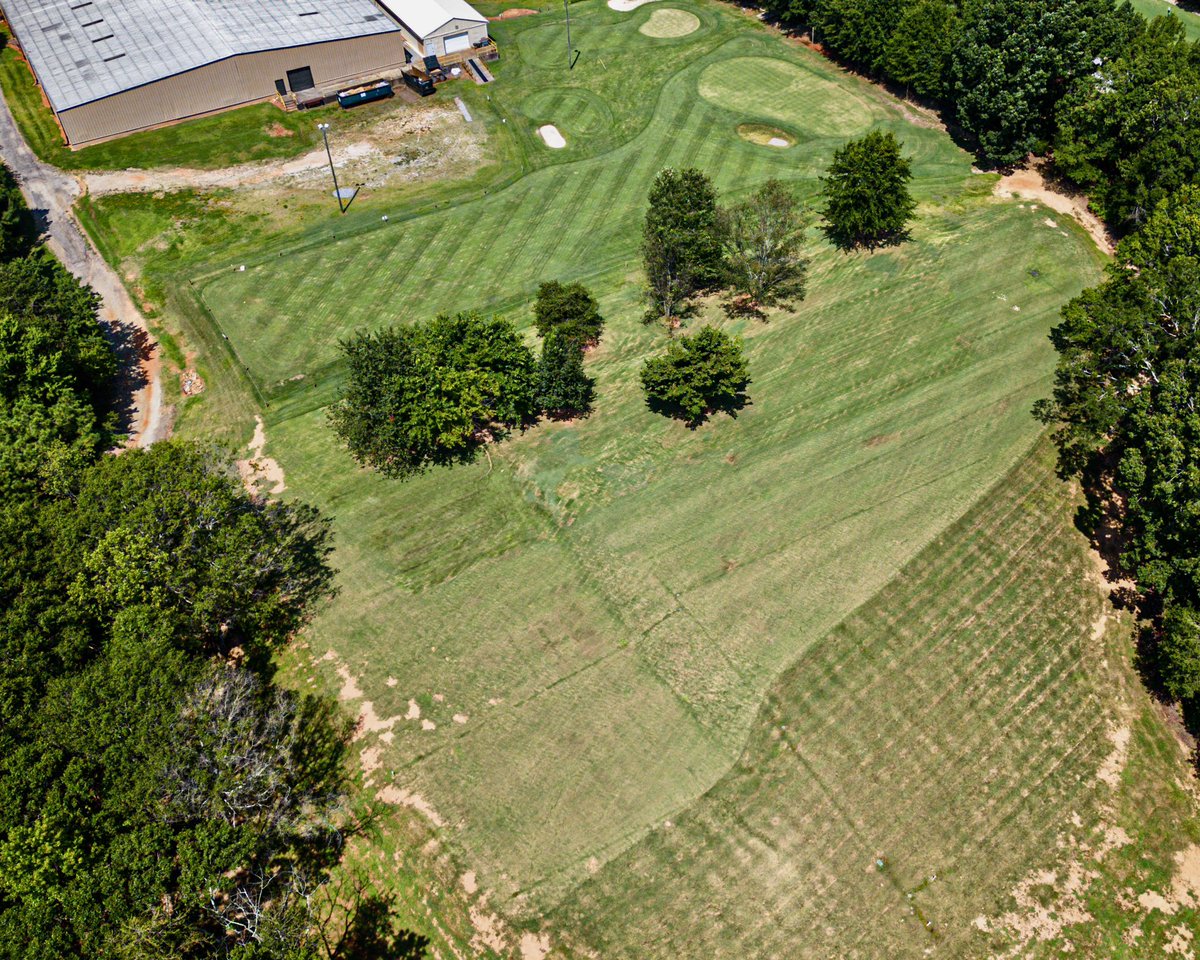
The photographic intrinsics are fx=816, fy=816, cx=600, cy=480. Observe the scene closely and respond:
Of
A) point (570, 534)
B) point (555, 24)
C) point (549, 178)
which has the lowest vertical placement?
point (570, 534)

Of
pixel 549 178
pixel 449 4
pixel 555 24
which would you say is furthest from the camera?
pixel 555 24

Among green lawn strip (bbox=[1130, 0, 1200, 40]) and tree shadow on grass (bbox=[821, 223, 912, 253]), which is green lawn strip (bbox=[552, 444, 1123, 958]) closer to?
tree shadow on grass (bbox=[821, 223, 912, 253])

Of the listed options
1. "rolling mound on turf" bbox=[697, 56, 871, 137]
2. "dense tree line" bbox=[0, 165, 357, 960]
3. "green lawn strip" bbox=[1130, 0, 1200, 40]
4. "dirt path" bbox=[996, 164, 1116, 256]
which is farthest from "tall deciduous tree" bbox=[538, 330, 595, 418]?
"green lawn strip" bbox=[1130, 0, 1200, 40]

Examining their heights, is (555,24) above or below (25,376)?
above

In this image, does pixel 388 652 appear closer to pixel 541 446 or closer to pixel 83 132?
pixel 541 446

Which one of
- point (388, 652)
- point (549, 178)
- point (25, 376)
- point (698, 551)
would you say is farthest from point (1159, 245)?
point (25, 376)

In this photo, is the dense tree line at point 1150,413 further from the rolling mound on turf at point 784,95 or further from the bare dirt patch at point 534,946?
the rolling mound on turf at point 784,95

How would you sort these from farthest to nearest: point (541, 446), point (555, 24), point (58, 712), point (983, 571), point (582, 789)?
point (555, 24) → point (541, 446) → point (983, 571) → point (582, 789) → point (58, 712)
